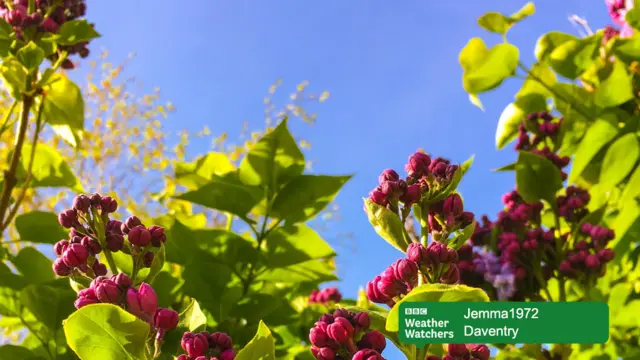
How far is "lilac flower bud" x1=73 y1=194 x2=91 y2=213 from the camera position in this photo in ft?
2.95

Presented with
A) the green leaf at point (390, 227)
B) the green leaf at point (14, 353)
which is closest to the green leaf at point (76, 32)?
the green leaf at point (14, 353)

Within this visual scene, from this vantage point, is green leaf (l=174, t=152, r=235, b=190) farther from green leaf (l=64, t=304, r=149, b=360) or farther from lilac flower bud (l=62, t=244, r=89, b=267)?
green leaf (l=64, t=304, r=149, b=360)

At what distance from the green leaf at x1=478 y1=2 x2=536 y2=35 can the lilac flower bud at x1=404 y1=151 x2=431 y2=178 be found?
1266 mm

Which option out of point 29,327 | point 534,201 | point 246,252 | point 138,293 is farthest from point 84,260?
point 534,201

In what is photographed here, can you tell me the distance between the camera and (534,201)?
1730 millimetres

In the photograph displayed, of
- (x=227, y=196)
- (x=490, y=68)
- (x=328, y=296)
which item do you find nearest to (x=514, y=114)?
(x=490, y=68)

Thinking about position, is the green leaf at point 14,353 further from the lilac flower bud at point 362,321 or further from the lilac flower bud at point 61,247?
the lilac flower bud at point 362,321

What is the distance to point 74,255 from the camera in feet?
2.72

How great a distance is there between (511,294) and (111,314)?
1210mm

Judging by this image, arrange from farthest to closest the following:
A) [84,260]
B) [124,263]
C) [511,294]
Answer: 1. [511,294]
2. [124,263]
3. [84,260]

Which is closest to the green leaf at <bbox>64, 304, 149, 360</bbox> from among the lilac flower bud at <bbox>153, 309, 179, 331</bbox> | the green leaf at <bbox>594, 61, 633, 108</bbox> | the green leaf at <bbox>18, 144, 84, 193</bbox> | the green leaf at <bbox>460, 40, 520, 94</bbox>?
the lilac flower bud at <bbox>153, 309, 179, 331</bbox>

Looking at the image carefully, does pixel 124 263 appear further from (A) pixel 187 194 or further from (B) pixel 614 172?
(B) pixel 614 172

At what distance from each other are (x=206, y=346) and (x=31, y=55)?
126cm

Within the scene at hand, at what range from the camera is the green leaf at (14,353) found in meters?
1.20
